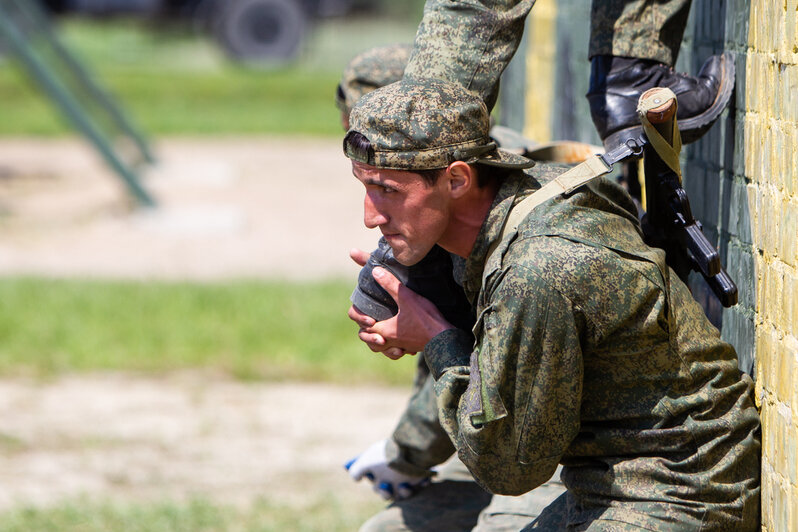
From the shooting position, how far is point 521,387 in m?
2.34

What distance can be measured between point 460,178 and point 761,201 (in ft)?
2.17

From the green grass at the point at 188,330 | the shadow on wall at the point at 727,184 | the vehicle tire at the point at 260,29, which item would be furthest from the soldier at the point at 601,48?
the vehicle tire at the point at 260,29

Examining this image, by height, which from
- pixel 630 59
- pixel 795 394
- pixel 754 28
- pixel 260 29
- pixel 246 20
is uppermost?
pixel 754 28

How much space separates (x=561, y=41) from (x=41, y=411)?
3.07m

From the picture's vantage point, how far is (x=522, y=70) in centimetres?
687

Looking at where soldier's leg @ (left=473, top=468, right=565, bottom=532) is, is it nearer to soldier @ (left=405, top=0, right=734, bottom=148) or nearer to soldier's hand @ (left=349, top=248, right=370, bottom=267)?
soldier's hand @ (left=349, top=248, right=370, bottom=267)

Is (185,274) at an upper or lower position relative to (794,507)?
lower

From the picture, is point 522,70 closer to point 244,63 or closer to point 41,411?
point 41,411

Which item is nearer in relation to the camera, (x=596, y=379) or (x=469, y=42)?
(x=596, y=379)

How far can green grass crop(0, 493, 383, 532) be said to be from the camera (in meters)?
4.64

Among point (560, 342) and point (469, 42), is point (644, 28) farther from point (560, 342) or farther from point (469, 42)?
point (560, 342)

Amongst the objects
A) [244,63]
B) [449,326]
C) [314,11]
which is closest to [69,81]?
[244,63]

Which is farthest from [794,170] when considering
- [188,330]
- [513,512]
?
[188,330]

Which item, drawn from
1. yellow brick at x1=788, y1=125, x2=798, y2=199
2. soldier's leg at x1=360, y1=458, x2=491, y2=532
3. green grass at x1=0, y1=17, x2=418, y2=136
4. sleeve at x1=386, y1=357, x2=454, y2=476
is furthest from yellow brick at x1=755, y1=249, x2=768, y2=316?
green grass at x1=0, y1=17, x2=418, y2=136
